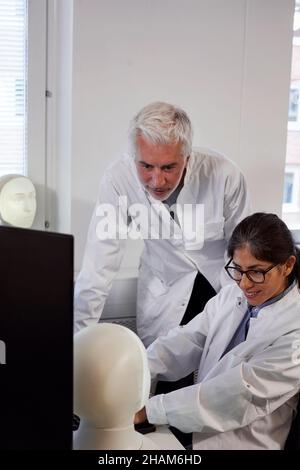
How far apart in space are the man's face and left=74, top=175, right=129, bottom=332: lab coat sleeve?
0.12 m

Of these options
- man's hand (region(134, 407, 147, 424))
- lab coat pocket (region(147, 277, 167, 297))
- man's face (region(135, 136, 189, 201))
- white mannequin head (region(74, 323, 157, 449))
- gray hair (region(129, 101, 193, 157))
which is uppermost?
gray hair (region(129, 101, 193, 157))

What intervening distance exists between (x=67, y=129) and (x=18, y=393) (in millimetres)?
1238

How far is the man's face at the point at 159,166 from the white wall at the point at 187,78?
0.11 m

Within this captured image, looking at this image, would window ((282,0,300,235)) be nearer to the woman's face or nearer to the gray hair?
the gray hair

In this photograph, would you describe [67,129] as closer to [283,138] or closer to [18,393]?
[283,138]

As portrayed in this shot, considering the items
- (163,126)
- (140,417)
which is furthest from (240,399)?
(163,126)

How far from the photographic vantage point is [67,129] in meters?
1.96

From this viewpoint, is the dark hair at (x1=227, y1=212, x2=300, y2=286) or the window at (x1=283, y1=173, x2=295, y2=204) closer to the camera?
the dark hair at (x1=227, y1=212, x2=300, y2=286)

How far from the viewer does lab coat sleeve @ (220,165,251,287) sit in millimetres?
1969

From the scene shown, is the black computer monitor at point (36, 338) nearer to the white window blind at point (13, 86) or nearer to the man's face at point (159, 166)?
the man's face at point (159, 166)

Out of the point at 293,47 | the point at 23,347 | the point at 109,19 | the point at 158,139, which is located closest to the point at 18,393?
the point at 23,347

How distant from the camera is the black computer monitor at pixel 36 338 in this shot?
0.80m

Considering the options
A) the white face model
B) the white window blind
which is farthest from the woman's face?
the white window blind

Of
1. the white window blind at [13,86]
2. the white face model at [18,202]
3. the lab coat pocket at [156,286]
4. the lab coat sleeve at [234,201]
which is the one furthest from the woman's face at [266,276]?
the white window blind at [13,86]
